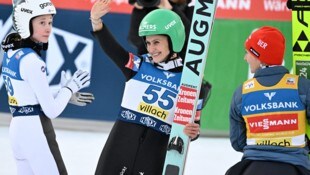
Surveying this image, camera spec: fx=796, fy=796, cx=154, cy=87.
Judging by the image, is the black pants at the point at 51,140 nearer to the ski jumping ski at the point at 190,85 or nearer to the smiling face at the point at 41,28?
the smiling face at the point at 41,28

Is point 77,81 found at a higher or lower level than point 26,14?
lower

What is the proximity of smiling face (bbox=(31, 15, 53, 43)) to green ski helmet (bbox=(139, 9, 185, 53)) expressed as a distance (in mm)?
670

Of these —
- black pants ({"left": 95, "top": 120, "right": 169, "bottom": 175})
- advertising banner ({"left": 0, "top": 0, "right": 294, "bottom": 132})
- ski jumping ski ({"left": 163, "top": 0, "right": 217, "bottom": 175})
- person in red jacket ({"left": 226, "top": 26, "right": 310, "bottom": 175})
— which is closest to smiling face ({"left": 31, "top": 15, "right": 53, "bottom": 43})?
black pants ({"left": 95, "top": 120, "right": 169, "bottom": 175})

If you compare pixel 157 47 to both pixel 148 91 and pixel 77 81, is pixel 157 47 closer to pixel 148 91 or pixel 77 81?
pixel 148 91

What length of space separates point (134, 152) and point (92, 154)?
11.6ft

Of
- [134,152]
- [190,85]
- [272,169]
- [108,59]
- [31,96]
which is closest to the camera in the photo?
[272,169]

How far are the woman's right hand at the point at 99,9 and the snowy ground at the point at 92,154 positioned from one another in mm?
2935

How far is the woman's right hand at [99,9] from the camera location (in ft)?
16.0

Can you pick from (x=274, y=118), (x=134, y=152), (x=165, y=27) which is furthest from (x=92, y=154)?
(x=274, y=118)

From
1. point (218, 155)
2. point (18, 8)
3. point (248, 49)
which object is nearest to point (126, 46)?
point (218, 155)

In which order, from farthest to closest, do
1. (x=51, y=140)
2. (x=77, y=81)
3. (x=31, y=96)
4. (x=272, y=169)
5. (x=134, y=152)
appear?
(x=77, y=81), (x=51, y=140), (x=31, y=96), (x=134, y=152), (x=272, y=169)

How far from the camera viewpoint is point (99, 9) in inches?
192

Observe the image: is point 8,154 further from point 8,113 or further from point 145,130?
point 145,130

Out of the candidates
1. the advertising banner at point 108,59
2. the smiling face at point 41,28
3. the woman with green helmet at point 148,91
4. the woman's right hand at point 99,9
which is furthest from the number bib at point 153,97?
the advertising banner at point 108,59
